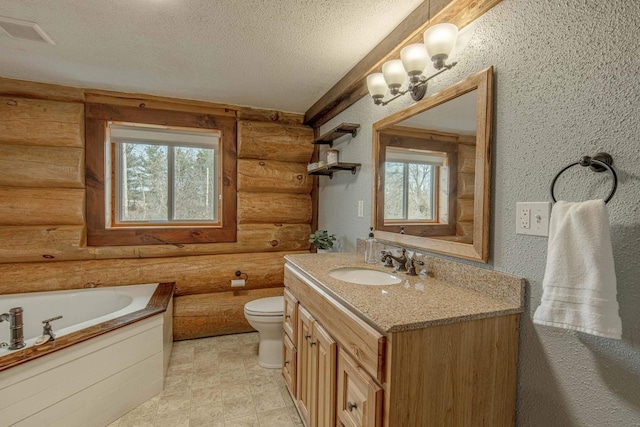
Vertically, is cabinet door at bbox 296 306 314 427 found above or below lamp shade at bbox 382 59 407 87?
below

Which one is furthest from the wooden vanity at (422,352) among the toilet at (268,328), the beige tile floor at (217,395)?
the toilet at (268,328)

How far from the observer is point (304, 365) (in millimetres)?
1709

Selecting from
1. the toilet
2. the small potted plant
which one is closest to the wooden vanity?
the toilet

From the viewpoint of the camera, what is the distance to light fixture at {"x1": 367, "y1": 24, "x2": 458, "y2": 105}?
1.35 m

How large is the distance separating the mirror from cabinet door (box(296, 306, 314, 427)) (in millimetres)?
703

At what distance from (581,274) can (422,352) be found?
49 cm

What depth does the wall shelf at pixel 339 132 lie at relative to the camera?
7.70ft

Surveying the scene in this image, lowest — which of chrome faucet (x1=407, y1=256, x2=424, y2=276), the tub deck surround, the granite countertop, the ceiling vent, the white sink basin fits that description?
the tub deck surround

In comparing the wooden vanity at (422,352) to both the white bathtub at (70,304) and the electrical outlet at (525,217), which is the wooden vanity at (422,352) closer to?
the electrical outlet at (525,217)

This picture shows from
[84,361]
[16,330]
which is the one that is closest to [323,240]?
[84,361]

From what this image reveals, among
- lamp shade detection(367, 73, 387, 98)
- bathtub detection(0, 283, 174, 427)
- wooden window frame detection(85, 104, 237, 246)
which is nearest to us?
bathtub detection(0, 283, 174, 427)

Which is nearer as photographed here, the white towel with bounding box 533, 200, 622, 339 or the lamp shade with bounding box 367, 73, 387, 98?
the white towel with bounding box 533, 200, 622, 339

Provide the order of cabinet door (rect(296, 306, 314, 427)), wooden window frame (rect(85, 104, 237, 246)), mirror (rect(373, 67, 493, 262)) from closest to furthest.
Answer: mirror (rect(373, 67, 493, 262))
cabinet door (rect(296, 306, 314, 427))
wooden window frame (rect(85, 104, 237, 246))

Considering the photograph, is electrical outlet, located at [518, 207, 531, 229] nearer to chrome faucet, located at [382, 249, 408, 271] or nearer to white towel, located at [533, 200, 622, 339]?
white towel, located at [533, 200, 622, 339]
